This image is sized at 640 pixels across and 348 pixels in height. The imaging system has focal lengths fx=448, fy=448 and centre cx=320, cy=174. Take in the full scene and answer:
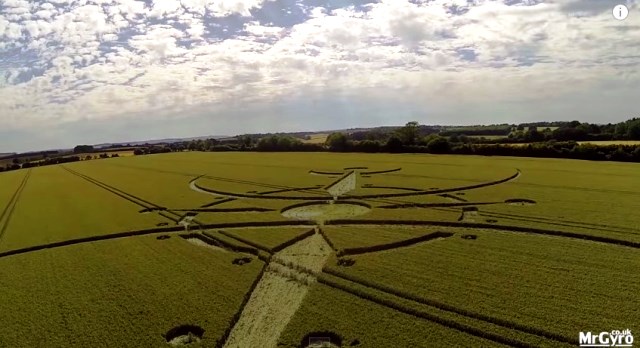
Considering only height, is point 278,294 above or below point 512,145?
below

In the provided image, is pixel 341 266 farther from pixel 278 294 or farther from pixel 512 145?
pixel 512 145

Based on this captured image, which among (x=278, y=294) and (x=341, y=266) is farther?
(x=341, y=266)

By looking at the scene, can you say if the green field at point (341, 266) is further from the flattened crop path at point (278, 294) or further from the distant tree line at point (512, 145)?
the distant tree line at point (512, 145)

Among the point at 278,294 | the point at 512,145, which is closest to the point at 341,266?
the point at 278,294

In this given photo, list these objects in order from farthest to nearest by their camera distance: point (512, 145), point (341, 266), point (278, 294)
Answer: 1. point (512, 145)
2. point (341, 266)
3. point (278, 294)

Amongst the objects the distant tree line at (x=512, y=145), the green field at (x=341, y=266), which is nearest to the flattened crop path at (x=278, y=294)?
the green field at (x=341, y=266)

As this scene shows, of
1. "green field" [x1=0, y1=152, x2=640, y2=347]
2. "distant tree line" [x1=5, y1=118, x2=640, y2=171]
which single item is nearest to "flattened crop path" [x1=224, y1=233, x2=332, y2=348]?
"green field" [x1=0, y1=152, x2=640, y2=347]

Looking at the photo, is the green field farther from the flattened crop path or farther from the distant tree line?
the distant tree line

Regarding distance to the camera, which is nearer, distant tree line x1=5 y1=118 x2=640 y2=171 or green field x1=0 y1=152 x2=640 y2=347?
green field x1=0 y1=152 x2=640 y2=347

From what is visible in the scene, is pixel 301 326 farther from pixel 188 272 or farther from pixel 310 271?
pixel 188 272
